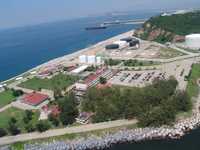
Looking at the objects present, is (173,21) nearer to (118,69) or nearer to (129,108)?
(118,69)

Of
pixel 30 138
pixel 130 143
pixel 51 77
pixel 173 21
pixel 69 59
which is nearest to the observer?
pixel 130 143

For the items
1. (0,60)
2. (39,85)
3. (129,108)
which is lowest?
(0,60)

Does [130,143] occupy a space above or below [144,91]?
below

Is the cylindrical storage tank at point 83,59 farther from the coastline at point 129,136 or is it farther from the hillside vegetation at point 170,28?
the coastline at point 129,136

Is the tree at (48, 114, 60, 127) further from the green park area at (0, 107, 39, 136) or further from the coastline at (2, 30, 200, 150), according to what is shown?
the coastline at (2, 30, 200, 150)

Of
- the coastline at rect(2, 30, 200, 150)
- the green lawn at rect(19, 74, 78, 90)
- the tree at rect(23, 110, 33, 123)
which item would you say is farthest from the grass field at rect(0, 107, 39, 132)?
the green lawn at rect(19, 74, 78, 90)

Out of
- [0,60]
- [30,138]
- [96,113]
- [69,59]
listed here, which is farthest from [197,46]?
[0,60]

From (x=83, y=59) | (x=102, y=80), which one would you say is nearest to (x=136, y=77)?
(x=102, y=80)
